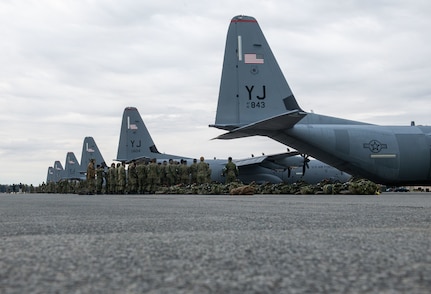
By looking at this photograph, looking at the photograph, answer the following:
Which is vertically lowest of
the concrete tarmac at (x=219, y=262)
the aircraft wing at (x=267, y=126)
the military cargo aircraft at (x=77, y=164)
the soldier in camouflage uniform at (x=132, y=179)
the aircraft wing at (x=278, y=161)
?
the concrete tarmac at (x=219, y=262)

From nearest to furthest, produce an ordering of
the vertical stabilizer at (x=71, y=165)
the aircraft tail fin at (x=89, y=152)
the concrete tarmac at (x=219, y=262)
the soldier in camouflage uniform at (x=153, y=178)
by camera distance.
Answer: the concrete tarmac at (x=219, y=262)
the soldier in camouflage uniform at (x=153, y=178)
the aircraft tail fin at (x=89, y=152)
the vertical stabilizer at (x=71, y=165)

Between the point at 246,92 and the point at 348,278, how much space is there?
15.0 metres

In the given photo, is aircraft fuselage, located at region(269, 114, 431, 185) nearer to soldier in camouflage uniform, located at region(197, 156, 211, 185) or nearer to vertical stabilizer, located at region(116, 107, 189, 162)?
soldier in camouflage uniform, located at region(197, 156, 211, 185)

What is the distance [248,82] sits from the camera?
54.4 feet

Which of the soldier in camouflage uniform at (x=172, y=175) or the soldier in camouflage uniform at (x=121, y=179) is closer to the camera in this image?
the soldier in camouflage uniform at (x=172, y=175)

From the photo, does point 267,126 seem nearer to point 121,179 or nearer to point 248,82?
point 248,82

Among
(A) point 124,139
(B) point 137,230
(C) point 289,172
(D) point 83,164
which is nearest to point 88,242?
(B) point 137,230

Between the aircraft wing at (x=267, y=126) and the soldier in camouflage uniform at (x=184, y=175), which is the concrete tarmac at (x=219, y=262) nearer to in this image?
the aircraft wing at (x=267, y=126)

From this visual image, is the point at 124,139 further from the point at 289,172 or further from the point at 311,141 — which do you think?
the point at 311,141

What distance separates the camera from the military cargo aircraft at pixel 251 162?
89.9 ft

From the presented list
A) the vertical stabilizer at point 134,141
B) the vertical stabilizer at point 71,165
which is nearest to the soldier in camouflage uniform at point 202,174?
the vertical stabilizer at point 134,141

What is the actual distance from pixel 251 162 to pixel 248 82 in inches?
458

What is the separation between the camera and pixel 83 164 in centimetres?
5128

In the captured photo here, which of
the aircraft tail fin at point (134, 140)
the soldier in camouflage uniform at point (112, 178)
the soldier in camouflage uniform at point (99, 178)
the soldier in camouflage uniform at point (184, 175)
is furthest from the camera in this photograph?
the aircraft tail fin at point (134, 140)
